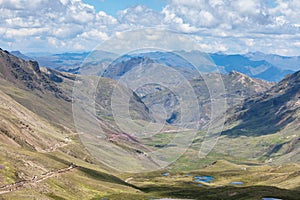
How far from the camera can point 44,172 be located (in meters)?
175

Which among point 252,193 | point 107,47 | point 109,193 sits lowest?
point 109,193

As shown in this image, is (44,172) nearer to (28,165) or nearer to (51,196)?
(28,165)

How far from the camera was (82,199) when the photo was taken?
150 metres

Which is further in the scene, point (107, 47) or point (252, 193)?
point (252, 193)

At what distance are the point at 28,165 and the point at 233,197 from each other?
84.9 metres

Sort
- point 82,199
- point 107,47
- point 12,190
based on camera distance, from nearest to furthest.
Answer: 1. point 107,47
2. point 12,190
3. point 82,199

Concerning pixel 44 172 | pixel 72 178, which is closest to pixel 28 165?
pixel 44 172

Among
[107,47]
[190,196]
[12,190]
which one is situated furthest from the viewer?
[190,196]

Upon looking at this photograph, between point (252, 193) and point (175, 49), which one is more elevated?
point (175, 49)

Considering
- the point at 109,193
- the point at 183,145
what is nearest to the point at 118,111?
the point at 183,145

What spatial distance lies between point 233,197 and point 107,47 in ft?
317

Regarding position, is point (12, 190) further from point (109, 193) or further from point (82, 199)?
point (109, 193)

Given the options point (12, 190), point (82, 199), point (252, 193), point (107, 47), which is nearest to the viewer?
point (107, 47)

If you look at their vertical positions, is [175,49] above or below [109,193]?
above
